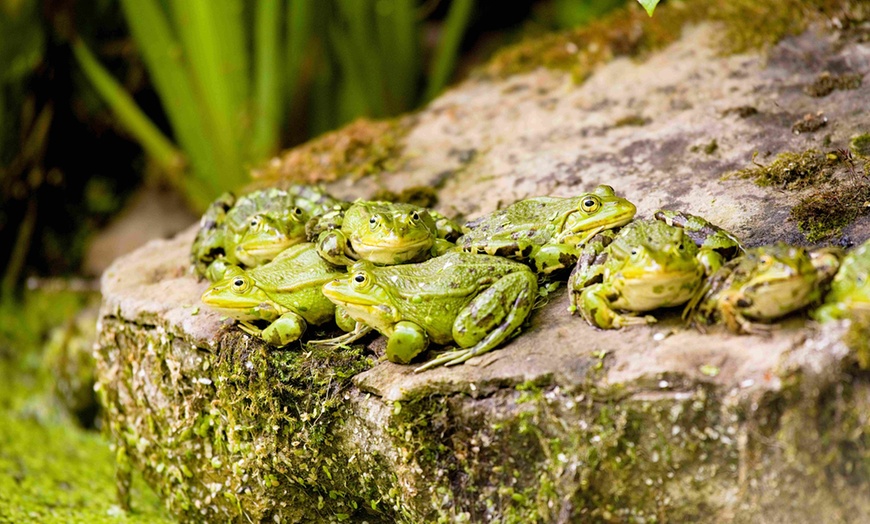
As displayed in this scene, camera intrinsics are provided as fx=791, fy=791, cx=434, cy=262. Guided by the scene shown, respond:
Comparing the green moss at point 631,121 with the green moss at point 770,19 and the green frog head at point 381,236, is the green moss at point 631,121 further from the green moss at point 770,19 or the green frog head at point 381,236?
the green frog head at point 381,236

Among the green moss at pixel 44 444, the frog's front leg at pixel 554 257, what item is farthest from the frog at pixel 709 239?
the green moss at pixel 44 444

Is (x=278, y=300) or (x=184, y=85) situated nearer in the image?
(x=278, y=300)

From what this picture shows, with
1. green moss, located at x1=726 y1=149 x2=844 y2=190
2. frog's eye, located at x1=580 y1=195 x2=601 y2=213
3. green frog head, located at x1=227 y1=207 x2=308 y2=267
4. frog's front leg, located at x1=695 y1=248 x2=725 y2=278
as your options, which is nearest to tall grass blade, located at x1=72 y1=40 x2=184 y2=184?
green frog head, located at x1=227 y1=207 x2=308 y2=267

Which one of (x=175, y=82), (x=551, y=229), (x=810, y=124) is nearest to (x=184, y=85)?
(x=175, y=82)

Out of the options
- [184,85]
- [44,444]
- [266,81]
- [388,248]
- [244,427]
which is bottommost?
[44,444]

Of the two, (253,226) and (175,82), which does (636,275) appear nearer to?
(253,226)

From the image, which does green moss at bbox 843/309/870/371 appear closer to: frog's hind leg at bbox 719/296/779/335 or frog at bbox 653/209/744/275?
frog's hind leg at bbox 719/296/779/335
